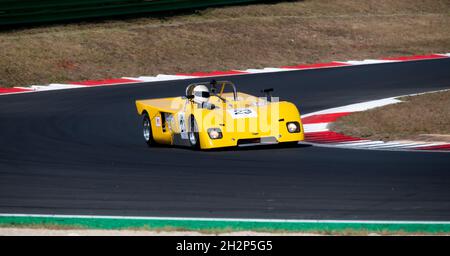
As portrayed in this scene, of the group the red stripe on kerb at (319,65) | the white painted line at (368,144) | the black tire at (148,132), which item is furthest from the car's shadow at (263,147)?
the red stripe on kerb at (319,65)

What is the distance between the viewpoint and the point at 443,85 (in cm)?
2325

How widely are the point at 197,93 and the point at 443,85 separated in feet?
30.2

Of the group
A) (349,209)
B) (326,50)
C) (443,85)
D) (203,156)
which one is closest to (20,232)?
(349,209)

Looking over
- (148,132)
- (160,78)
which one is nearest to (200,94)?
(148,132)

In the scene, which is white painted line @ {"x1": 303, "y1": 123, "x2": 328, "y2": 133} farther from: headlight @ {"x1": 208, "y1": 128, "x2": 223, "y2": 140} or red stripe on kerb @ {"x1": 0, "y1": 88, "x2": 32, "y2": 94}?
red stripe on kerb @ {"x1": 0, "y1": 88, "x2": 32, "y2": 94}

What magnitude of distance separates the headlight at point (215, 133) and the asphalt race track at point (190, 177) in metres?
0.22

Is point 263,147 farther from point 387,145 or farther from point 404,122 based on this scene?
point 404,122

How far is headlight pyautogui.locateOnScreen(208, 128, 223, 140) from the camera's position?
1476cm

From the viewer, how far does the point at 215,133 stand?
1477 centimetres

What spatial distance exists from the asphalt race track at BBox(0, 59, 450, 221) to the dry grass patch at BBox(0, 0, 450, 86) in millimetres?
6731

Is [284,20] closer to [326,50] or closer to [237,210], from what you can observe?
[326,50]

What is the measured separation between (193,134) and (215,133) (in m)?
0.49

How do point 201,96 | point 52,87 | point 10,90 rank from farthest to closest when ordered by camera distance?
point 52,87 < point 10,90 < point 201,96

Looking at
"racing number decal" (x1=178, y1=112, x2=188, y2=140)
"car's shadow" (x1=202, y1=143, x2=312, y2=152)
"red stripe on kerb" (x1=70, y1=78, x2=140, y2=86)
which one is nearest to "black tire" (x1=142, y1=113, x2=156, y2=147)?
"racing number decal" (x1=178, y1=112, x2=188, y2=140)
